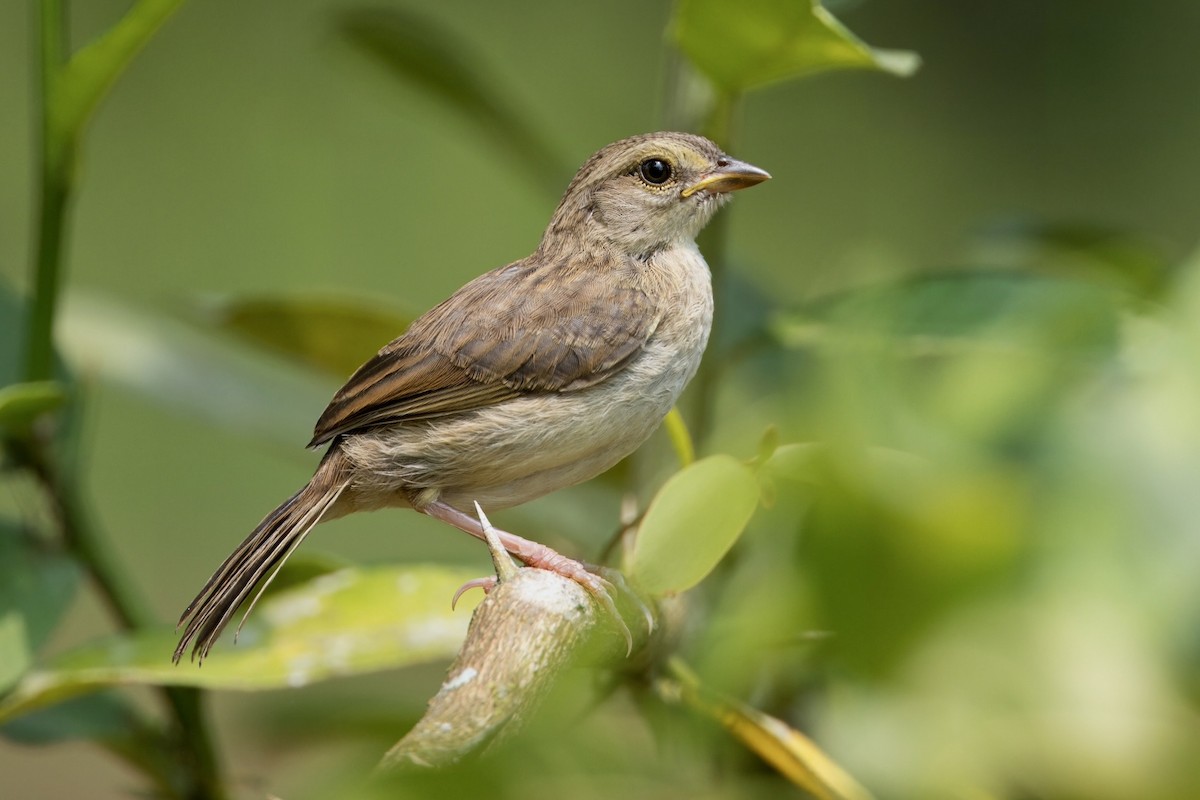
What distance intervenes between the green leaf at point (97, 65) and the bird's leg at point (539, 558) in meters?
0.57

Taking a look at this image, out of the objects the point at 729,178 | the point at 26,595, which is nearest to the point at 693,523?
the point at 729,178

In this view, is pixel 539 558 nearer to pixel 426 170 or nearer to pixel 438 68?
pixel 438 68

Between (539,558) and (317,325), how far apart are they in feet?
1.95

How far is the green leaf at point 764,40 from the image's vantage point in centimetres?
122

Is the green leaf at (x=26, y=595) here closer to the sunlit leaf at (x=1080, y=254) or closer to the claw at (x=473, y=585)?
the claw at (x=473, y=585)

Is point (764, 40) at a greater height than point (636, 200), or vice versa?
point (764, 40)

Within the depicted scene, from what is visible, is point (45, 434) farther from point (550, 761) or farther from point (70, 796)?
point (70, 796)

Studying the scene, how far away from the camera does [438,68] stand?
5.99 feet

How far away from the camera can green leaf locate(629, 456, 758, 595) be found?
666 millimetres

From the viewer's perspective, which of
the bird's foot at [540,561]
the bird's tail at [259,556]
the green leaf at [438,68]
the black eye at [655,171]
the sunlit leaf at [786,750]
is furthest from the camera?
the green leaf at [438,68]

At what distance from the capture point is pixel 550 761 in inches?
14.8

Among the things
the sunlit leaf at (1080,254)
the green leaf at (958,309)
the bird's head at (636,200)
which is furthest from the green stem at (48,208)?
the sunlit leaf at (1080,254)

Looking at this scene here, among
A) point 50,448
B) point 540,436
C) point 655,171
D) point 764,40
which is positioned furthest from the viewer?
point 655,171

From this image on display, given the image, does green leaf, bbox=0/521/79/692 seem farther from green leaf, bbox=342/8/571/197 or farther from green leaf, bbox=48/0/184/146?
green leaf, bbox=342/8/571/197
